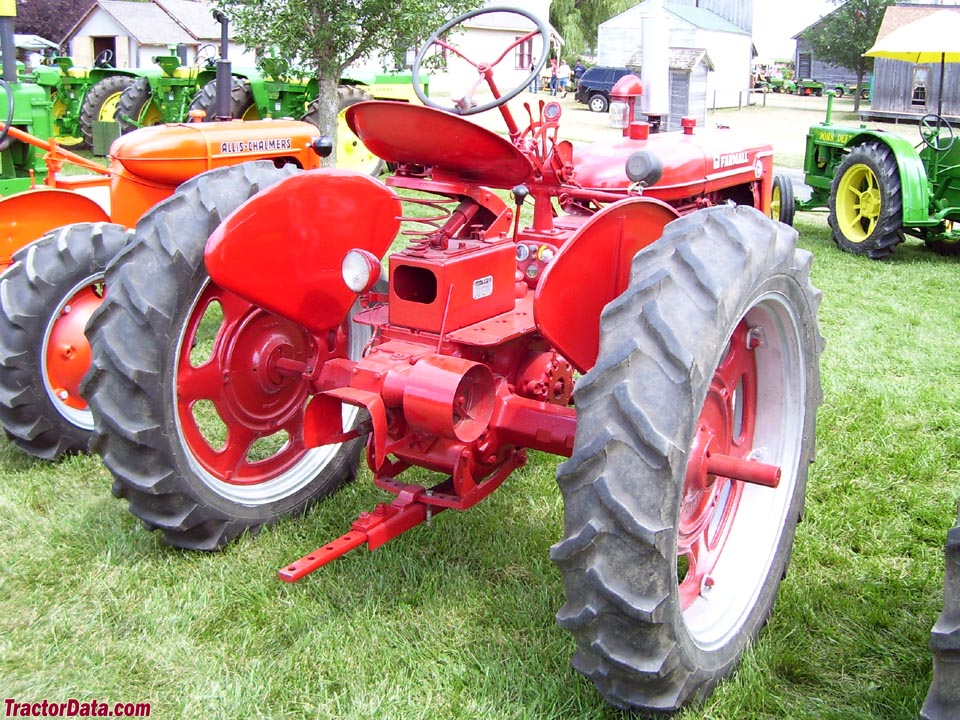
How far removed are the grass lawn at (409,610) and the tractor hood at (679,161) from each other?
141cm

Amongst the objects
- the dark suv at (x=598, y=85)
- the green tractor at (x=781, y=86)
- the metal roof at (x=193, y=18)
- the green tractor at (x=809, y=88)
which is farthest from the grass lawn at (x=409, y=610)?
the green tractor at (x=781, y=86)

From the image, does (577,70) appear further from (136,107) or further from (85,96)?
(136,107)

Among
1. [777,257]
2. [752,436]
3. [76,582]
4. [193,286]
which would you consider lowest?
[76,582]

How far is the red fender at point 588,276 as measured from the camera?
2.58 m

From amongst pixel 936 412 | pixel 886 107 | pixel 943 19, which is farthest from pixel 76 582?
pixel 886 107

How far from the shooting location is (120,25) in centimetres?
4016

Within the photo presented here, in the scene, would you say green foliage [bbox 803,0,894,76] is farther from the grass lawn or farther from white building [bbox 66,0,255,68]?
the grass lawn

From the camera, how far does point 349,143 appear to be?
1152 centimetres

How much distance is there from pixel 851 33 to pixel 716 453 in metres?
38.0

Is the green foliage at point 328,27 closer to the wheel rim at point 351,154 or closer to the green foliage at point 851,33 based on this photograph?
the wheel rim at point 351,154

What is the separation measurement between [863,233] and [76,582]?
26.6ft

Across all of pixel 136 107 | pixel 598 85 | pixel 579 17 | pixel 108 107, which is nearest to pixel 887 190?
pixel 136 107

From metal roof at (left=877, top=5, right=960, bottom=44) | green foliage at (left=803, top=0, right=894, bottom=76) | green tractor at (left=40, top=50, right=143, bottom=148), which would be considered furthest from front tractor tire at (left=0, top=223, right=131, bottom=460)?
green foliage at (left=803, top=0, right=894, bottom=76)

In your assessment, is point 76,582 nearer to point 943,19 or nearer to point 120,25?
point 943,19
